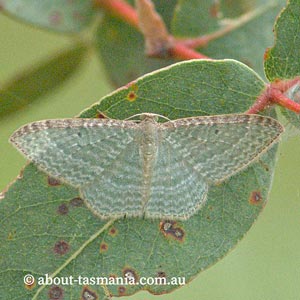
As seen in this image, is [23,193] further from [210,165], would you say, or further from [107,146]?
[210,165]

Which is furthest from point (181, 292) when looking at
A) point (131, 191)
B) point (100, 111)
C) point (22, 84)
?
point (100, 111)

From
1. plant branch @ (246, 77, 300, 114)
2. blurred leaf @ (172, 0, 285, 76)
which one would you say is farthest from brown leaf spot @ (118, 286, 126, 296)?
blurred leaf @ (172, 0, 285, 76)

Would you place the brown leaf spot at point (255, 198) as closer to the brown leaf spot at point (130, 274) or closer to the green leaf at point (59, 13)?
the brown leaf spot at point (130, 274)

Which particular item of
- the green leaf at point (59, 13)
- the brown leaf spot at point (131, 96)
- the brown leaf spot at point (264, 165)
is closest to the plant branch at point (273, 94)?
the brown leaf spot at point (264, 165)

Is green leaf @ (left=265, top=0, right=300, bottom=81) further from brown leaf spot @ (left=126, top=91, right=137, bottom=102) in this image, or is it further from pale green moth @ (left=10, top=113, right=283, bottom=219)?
brown leaf spot @ (left=126, top=91, right=137, bottom=102)

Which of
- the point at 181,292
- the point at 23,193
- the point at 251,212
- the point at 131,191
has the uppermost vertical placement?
the point at 23,193

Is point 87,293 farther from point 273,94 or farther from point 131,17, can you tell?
point 131,17

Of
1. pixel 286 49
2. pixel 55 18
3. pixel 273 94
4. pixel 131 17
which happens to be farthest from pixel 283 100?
pixel 55 18
